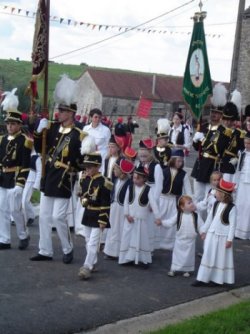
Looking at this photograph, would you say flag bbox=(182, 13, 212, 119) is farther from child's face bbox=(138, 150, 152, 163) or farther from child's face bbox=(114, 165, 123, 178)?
child's face bbox=(114, 165, 123, 178)

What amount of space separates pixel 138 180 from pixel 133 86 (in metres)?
40.8

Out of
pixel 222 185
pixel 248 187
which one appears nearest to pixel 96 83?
pixel 248 187

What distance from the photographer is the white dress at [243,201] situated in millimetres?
10203

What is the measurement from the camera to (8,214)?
8.47 m

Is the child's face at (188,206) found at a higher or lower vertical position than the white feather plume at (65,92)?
lower

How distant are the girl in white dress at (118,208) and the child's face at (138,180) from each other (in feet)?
0.53

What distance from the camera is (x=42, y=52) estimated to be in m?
7.97

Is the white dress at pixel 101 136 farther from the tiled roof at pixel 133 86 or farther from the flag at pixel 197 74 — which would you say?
the tiled roof at pixel 133 86

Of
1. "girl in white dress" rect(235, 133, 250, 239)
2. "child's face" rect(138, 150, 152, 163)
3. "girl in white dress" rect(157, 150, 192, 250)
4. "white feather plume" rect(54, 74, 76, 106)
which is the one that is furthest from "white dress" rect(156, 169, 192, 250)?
"white feather plume" rect(54, 74, 76, 106)

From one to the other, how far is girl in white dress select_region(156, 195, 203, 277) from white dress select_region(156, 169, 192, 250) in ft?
3.07

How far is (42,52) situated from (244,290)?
401 cm

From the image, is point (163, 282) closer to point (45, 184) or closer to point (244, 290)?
point (244, 290)

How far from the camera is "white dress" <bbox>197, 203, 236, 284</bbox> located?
723cm

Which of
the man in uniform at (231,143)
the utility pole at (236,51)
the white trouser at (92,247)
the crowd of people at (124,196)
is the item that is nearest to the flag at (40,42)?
the crowd of people at (124,196)
